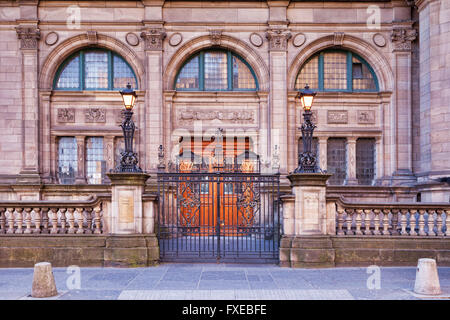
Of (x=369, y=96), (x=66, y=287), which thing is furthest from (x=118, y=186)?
(x=369, y=96)

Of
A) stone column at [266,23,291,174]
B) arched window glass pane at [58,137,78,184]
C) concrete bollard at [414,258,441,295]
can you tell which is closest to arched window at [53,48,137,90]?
arched window glass pane at [58,137,78,184]

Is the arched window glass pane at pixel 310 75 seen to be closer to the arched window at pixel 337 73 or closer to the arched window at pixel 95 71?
the arched window at pixel 337 73

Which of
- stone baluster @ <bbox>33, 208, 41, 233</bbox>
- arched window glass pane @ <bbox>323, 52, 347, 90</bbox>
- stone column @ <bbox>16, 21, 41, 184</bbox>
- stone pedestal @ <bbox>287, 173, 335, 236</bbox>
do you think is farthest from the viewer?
arched window glass pane @ <bbox>323, 52, 347, 90</bbox>

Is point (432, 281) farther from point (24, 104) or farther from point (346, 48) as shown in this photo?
point (24, 104)

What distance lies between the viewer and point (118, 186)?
10914 millimetres

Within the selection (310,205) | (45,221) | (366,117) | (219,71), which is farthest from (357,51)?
(45,221)

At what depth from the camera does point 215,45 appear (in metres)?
18.2

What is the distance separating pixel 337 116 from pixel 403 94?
10.2 feet

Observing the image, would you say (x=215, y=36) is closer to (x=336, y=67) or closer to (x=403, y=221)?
(x=336, y=67)

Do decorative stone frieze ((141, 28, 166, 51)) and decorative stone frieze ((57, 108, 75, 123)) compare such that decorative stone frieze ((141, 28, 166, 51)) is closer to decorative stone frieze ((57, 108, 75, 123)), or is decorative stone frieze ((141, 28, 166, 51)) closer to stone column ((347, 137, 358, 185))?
decorative stone frieze ((57, 108, 75, 123))

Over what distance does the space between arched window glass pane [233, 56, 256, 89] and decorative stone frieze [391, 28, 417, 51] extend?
22.3 feet

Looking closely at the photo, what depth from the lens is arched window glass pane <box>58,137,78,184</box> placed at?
18.1 metres

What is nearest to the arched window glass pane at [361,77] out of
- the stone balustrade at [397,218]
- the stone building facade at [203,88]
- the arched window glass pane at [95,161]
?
the stone building facade at [203,88]

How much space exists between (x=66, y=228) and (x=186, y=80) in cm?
977
